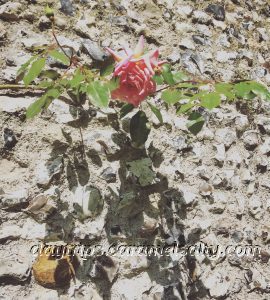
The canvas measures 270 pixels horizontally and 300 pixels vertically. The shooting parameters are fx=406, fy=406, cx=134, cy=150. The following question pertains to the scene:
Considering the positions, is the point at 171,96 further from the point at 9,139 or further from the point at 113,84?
the point at 9,139

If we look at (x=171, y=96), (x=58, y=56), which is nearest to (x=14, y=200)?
(x=58, y=56)

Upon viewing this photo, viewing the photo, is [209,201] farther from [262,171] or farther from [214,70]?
[214,70]

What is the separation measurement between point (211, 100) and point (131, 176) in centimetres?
58

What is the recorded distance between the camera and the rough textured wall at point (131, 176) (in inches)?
59.7

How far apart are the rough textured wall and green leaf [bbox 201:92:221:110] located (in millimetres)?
556

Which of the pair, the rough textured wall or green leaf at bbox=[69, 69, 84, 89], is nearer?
green leaf at bbox=[69, 69, 84, 89]

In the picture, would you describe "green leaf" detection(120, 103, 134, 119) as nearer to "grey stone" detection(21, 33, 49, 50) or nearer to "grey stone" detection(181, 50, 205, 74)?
"grey stone" detection(21, 33, 49, 50)

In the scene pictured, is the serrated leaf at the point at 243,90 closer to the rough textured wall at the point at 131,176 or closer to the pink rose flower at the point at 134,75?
the pink rose flower at the point at 134,75

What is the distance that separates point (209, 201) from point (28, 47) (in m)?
1.05

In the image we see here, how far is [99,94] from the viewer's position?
48.3 inches

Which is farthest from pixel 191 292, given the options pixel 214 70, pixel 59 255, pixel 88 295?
pixel 214 70

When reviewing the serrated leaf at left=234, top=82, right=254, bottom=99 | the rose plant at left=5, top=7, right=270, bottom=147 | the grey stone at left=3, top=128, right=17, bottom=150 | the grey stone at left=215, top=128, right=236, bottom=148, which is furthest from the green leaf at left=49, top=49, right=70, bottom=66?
the grey stone at left=215, top=128, right=236, bottom=148

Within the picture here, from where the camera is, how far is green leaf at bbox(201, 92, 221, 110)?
1.24 metres

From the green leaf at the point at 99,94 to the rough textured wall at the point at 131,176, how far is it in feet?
1.42
